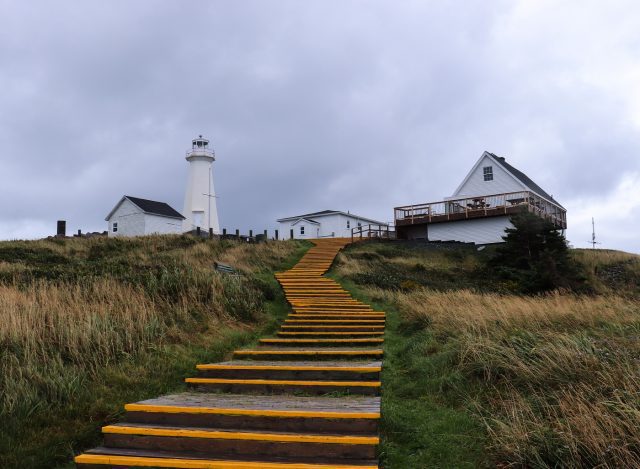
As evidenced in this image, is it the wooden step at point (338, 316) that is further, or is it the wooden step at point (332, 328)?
the wooden step at point (338, 316)

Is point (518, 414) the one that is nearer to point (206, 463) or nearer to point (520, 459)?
point (520, 459)

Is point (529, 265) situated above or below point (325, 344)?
above

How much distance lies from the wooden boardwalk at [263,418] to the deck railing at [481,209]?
26.5m

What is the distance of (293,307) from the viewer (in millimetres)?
12156

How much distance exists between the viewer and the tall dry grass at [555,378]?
12.8 ft

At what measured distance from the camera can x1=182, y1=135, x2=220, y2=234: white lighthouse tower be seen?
4712 centimetres

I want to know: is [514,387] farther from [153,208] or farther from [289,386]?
[153,208]

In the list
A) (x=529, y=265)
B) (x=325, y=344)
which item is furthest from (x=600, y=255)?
(x=325, y=344)

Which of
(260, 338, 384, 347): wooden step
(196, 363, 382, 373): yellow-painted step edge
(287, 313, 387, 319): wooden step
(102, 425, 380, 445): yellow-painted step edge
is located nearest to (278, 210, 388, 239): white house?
(287, 313, 387, 319): wooden step

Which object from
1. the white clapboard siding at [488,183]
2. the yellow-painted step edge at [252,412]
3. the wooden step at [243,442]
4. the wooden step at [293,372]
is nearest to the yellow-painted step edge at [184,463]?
the wooden step at [243,442]

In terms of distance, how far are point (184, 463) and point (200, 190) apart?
148 feet

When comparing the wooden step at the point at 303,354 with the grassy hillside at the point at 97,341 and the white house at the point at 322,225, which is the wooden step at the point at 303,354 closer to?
the grassy hillside at the point at 97,341

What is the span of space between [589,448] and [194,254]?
60.5 ft

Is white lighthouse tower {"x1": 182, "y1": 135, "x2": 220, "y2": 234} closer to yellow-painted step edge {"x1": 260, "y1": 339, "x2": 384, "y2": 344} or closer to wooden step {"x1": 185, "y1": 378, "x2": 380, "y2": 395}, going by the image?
yellow-painted step edge {"x1": 260, "y1": 339, "x2": 384, "y2": 344}
